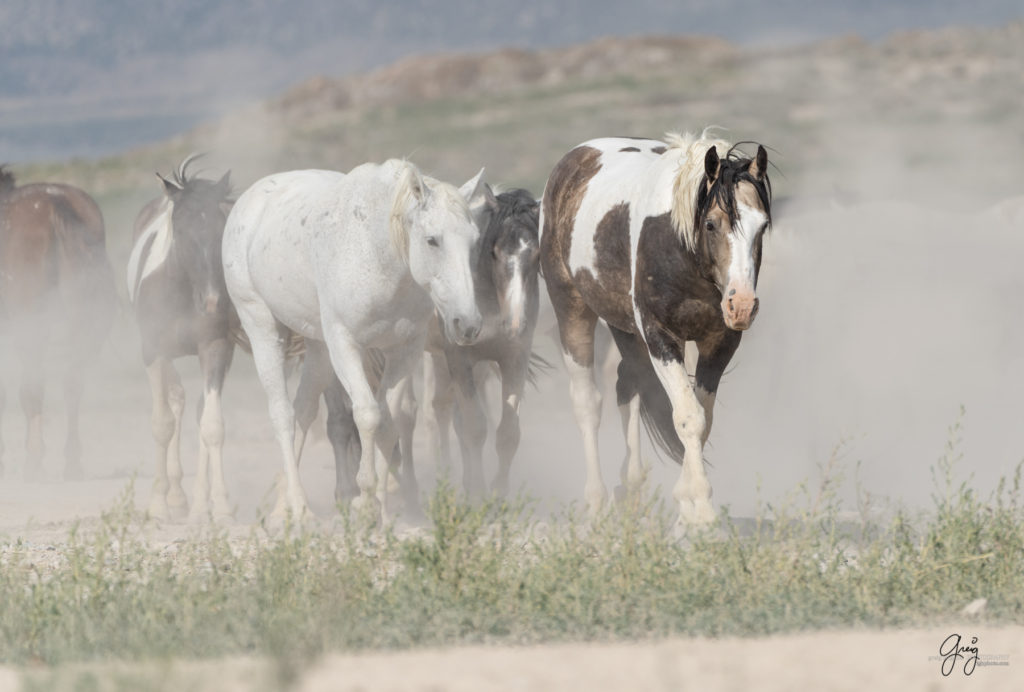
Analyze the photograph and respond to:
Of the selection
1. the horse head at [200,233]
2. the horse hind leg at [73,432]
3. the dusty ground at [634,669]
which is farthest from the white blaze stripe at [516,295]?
the horse hind leg at [73,432]

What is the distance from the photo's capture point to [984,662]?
5.43 metres

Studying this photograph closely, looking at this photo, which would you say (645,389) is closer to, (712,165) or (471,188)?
(471,188)

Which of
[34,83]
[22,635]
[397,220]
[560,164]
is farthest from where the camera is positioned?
[34,83]

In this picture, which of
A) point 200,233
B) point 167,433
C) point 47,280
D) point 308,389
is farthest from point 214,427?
point 47,280

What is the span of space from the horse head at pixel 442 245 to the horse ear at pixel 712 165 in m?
1.38

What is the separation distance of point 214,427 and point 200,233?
4.14 feet

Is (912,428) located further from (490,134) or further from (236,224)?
(490,134)

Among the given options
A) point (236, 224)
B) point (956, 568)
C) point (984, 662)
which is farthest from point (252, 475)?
point (984, 662)

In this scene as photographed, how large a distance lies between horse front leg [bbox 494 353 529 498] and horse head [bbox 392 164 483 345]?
1472 millimetres

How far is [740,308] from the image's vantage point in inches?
278

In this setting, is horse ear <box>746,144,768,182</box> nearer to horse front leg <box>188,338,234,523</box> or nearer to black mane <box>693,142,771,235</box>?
black mane <box>693,142,771,235</box>

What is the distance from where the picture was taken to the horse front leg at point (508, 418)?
961cm

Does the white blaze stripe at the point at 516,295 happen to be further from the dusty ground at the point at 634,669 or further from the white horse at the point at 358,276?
the dusty ground at the point at 634,669

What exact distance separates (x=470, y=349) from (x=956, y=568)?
12.2ft
